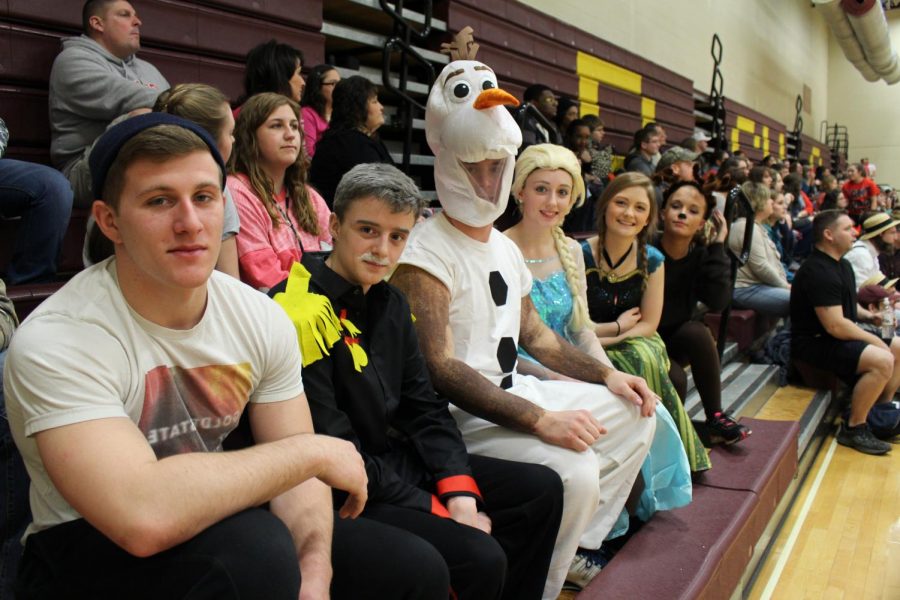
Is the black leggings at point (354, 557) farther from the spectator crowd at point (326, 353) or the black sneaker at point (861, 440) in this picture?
the black sneaker at point (861, 440)

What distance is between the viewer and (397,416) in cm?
171

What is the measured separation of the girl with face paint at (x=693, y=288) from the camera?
10.4 feet

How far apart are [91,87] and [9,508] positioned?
2004mm

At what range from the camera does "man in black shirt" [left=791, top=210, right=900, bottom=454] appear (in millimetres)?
4270

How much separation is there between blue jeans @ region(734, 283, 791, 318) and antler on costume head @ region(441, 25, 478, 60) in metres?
2.62

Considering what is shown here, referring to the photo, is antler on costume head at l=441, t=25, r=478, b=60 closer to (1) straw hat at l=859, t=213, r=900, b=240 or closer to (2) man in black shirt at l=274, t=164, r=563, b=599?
(1) straw hat at l=859, t=213, r=900, b=240

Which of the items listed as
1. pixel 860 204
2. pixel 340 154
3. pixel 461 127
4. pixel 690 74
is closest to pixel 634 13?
pixel 690 74

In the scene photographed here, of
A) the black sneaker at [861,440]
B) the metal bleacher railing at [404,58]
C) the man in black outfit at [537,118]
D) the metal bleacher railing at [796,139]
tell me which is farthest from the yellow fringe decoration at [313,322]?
the metal bleacher railing at [796,139]

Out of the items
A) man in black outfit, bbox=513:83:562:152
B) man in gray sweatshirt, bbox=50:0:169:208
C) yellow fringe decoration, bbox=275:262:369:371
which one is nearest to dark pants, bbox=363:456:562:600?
yellow fringe decoration, bbox=275:262:369:371

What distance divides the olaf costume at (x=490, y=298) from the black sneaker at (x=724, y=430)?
110 centimetres

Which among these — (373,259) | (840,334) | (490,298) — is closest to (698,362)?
(490,298)

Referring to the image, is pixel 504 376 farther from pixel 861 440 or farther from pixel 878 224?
pixel 878 224

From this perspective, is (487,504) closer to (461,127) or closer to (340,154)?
(461,127)

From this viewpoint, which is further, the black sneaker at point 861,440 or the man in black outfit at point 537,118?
the man in black outfit at point 537,118
